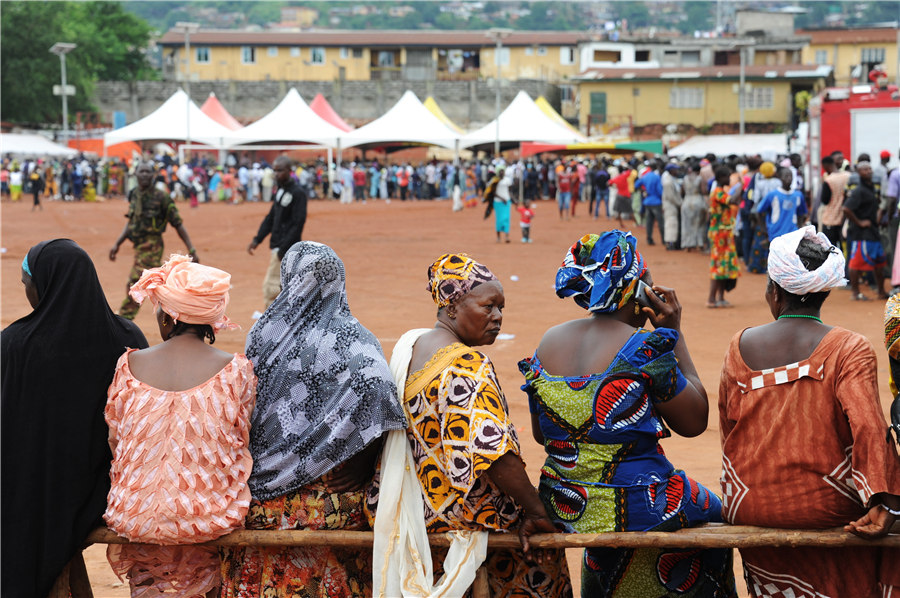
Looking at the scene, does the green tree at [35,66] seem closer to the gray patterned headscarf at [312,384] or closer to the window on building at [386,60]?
the window on building at [386,60]

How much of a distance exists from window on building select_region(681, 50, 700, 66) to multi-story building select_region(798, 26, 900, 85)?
22.6ft

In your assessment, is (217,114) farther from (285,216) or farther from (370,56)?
(285,216)

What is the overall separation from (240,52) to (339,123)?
3722 cm

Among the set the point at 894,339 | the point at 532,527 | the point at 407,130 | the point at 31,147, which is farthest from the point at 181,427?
the point at 31,147

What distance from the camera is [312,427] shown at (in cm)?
348

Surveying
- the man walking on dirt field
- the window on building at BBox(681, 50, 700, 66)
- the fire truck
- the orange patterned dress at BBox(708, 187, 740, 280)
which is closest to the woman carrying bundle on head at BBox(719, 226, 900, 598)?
the man walking on dirt field

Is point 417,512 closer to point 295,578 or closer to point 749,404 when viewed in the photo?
point 295,578

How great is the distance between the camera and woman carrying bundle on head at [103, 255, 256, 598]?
3.46 metres

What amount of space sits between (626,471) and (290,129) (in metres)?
36.5

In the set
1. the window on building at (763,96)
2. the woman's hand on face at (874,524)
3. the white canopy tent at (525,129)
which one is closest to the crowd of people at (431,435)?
the woman's hand on face at (874,524)

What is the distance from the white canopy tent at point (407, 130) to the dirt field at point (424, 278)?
247 inches

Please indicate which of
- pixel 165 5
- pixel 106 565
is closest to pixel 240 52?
Answer: pixel 106 565

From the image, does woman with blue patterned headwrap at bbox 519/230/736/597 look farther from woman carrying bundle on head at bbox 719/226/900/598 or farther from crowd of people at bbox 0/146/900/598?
woman carrying bundle on head at bbox 719/226/900/598

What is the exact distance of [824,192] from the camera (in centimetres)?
1368
